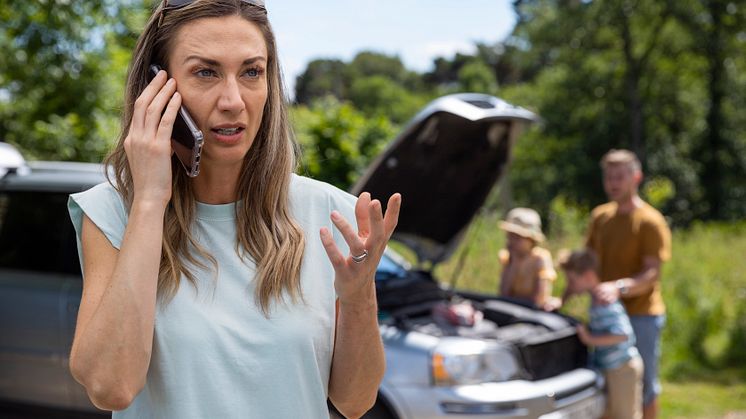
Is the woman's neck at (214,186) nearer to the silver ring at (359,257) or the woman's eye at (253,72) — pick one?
the woman's eye at (253,72)

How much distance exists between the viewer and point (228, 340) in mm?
1476

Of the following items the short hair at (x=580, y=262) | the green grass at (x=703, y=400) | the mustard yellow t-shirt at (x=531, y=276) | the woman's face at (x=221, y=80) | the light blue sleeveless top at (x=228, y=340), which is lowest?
the green grass at (x=703, y=400)

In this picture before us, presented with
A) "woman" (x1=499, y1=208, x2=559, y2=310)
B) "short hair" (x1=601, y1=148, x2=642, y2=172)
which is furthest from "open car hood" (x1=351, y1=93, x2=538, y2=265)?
"short hair" (x1=601, y1=148, x2=642, y2=172)

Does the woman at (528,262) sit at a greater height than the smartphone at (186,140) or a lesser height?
lesser

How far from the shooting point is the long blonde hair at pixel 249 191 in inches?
60.7

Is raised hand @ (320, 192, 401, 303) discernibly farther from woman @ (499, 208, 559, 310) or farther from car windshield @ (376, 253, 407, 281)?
woman @ (499, 208, 559, 310)

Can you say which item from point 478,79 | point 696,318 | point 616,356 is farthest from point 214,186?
point 478,79

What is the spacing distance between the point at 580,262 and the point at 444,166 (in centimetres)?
112

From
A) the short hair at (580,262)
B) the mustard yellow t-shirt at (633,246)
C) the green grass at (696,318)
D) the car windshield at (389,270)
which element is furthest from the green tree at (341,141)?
the short hair at (580,262)

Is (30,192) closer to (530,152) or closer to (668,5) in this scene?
(668,5)

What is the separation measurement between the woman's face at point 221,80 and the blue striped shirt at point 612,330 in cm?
417

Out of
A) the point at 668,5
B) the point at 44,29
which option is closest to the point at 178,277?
the point at 44,29

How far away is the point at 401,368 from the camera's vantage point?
452 centimetres

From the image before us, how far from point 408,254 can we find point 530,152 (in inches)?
1419
